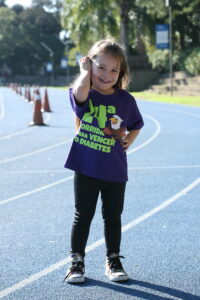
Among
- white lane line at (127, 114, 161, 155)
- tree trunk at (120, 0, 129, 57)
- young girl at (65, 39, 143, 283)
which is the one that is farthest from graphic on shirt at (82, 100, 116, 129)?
tree trunk at (120, 0, 129, 57)

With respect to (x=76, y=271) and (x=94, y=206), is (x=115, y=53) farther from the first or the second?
(x=76, y=271)

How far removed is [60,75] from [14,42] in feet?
37.7

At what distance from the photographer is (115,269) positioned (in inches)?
147

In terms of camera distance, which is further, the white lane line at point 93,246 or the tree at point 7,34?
the tree at point 7,34

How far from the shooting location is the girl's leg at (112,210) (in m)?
3.64

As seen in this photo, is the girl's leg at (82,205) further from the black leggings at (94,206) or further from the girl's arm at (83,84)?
the girl's arm at (83,84)

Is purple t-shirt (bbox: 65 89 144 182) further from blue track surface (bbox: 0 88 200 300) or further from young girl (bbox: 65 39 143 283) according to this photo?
blue track surface (bbox: 0 88 200 300)

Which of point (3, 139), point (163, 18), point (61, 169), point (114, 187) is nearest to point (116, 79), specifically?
point (114, 187)

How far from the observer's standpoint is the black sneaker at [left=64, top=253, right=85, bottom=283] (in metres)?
3.62

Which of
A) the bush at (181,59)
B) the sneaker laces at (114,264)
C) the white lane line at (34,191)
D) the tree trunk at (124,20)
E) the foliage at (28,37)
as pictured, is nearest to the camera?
the sneaker laces at (114,264)

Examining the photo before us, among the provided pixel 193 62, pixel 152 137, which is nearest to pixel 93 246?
pixel 152 137

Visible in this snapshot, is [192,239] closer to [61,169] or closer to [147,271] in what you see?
Answer: [147,271]

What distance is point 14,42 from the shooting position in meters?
92.4

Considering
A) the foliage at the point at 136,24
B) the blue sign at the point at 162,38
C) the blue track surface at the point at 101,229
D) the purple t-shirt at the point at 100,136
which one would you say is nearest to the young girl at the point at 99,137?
the purple t-shirt at the point at 100,136
